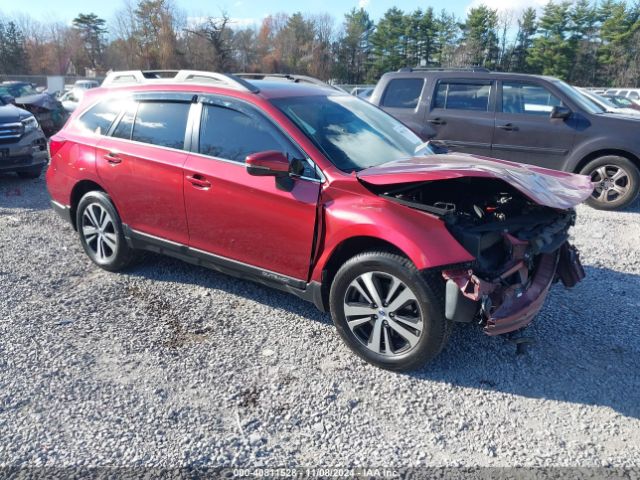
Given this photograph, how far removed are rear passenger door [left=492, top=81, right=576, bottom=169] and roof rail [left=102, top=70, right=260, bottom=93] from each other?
16.3ft

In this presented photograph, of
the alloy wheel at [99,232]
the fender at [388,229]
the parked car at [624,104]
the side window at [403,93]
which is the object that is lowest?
the alloy wheel at [99,232]

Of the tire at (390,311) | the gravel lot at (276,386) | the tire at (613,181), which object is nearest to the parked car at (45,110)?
the gravel lot at (276,386)

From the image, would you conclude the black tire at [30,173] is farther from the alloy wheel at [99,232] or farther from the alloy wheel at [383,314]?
the alloy wheel at [383,314]

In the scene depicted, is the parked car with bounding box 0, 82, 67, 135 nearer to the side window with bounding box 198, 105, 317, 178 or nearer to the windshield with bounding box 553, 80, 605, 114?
the side window with bounding box 198, 105, 317, 178

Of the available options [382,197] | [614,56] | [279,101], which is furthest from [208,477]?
[614,56]

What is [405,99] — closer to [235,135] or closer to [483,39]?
[235,135]

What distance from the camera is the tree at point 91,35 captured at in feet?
227

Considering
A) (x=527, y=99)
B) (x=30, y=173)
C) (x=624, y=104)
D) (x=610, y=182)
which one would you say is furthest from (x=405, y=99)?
(x=624, y=104)

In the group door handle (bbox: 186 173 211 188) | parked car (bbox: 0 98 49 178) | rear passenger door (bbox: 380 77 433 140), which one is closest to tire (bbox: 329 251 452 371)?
door handle (bbox: 186 173 211 188)

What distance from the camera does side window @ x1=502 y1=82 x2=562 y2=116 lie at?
25.1ft

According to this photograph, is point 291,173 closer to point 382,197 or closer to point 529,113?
point 382,197

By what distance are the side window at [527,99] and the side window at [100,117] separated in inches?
221

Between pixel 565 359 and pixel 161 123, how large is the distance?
359 cm

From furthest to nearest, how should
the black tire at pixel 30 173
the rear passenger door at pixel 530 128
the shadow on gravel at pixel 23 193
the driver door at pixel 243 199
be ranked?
1. the black tire at pixel 30 173
2. the shadow on gravel at pixel 23 193
3. the rear passenger door at pixel 530 128
4. the driver door at pixel 243 199
